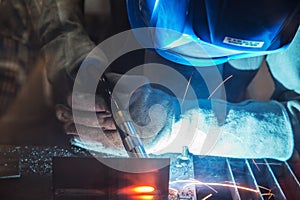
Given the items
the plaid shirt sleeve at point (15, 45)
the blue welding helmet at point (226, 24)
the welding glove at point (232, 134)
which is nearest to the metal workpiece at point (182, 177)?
the welding glove at point (232, 134)

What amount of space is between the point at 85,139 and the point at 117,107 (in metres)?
0.19

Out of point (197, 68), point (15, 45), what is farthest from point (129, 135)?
point (15, 45)

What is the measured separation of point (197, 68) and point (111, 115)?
1.34 feet

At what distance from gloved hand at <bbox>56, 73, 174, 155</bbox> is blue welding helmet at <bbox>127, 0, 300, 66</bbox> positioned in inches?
6.9

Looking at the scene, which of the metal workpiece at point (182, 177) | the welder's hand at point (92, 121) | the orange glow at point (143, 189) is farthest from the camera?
the welder's hand at point (92, 121)

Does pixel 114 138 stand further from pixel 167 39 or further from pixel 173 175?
pixel 167 39

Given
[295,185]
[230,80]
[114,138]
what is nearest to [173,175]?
[114,138]

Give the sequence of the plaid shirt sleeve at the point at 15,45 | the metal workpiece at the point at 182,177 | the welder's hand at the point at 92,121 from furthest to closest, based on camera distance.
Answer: the plaid shirt sleeve at the point at 15,45 → the welder's hand at the point at 92,121 → the metal workpiece at the point at 182,177

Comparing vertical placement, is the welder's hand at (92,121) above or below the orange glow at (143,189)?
above

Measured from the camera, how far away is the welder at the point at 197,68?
3.05ft

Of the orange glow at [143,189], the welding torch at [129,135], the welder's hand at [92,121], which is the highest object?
the welder's hand at [92,121]

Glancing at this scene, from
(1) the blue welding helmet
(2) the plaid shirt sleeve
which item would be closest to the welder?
(1) the blue welding helmet

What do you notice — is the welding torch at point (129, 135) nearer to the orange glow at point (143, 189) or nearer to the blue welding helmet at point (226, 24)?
the orange glow at point (143, 189)

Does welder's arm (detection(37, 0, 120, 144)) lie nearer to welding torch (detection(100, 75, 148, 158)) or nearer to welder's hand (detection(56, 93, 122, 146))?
welder's hand (detection(56, 93, 122, 146))
